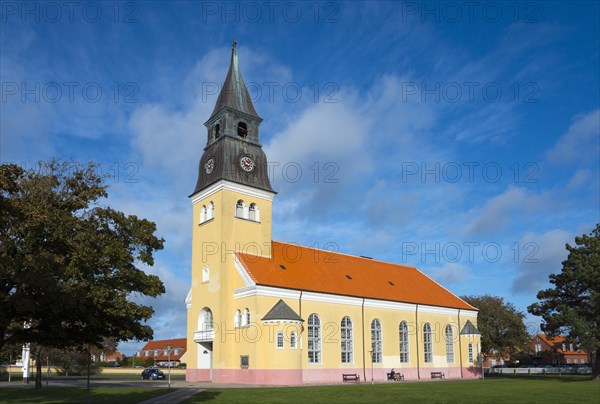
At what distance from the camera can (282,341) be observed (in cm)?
3994

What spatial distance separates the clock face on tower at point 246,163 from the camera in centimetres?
4569

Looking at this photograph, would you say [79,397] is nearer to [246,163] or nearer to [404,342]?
[246,163]

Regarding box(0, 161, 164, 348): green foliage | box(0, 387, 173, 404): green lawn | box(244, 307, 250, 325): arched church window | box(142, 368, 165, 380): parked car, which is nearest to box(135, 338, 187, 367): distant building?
box(142, 368, 165, 380): parked car

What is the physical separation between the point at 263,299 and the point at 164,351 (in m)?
72.9

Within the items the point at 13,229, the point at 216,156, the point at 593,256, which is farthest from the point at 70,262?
the point at 593,256

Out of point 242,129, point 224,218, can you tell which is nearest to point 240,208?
point 224,218

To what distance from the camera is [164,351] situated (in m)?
106

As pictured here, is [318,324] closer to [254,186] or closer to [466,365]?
[254,186]

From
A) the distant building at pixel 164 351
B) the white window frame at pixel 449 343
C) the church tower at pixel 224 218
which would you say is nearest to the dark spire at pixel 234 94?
the church tower at pixel 224 218

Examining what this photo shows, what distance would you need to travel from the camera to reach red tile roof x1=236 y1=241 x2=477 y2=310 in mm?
43750

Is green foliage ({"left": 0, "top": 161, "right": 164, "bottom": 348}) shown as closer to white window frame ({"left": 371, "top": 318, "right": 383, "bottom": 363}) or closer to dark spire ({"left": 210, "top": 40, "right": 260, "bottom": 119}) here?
dark spire ({"left": 210, "top": 40, "right": 260, "bottom": 119})

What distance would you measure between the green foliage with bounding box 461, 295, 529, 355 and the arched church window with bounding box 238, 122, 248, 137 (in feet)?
124

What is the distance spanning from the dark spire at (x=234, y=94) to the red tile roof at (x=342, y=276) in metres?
12.5

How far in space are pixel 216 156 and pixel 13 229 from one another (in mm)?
28296
